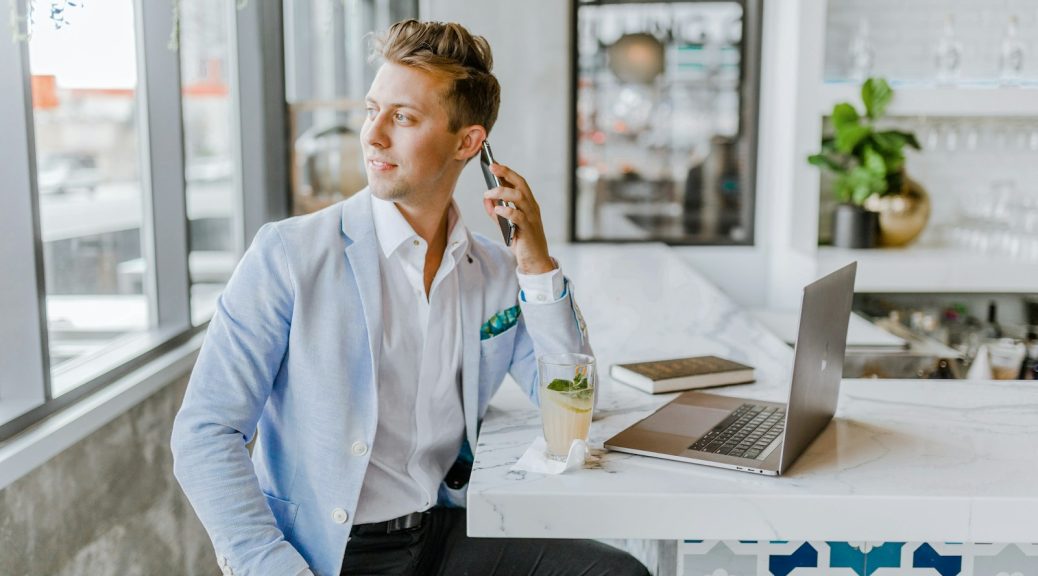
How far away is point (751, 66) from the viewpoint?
14.9 ft

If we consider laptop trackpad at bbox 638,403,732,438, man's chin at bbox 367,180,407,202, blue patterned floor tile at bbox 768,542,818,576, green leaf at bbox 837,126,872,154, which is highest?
green leaf at bbox 837,126,872,154

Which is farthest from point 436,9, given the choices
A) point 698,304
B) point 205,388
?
point 205,388

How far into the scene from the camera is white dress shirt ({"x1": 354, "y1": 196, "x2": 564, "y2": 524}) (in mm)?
1533

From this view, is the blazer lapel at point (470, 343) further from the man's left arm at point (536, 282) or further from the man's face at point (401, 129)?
the man's face at point (401, 129)

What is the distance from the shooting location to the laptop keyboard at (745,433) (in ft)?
4.39

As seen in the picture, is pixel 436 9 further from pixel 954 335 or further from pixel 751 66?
pixel 954 335

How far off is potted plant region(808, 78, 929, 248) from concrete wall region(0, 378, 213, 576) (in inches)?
107

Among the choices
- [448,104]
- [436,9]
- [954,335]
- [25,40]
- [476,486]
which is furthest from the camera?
[436,9]

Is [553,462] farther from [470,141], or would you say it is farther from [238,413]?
[470,141]

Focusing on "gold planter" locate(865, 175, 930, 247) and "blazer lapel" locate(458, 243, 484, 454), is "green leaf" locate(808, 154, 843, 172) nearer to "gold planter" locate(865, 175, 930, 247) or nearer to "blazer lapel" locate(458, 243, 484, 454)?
"gold planter" locate(865, 175, 930, 247)

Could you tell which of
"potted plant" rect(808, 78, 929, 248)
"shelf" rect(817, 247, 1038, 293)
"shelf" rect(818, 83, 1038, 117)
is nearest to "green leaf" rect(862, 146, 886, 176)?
"potted plant" rect(808, 78, 929, 248)

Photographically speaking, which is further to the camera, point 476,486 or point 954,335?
point 954,335

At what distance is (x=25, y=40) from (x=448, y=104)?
0.82 metres

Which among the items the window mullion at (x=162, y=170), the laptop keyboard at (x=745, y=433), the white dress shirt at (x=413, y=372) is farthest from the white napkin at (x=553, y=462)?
the window mullion at (x=162, y=170)
